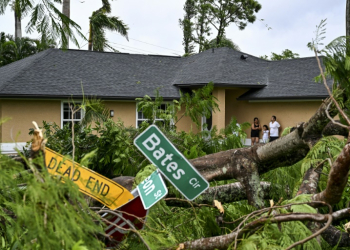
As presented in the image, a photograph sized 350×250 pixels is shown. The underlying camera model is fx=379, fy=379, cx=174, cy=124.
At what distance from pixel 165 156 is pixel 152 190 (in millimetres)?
200

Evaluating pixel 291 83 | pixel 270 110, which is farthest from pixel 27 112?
pixel 291 83

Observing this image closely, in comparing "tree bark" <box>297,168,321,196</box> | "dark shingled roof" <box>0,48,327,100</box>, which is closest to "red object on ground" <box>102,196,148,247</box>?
"tree bark" <box>297,168,321,196</box>

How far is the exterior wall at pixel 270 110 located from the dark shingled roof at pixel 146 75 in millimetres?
504

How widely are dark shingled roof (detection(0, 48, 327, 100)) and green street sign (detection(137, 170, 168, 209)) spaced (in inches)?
518

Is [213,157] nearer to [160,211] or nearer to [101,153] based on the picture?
[160,211]

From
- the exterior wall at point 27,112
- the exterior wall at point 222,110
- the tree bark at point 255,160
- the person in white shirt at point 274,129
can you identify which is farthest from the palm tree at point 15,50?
the tree bark at point 255,160

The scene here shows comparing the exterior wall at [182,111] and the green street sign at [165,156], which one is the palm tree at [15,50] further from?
the green street sign at [165,156]

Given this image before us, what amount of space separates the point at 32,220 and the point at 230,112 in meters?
17.3

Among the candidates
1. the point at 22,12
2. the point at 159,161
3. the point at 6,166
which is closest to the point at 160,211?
the point at 159,161

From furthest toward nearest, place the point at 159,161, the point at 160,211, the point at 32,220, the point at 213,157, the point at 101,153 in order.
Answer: the point at 101,153
the point at 213,157
the point at 160,211
the point at 159,161
the point at 32,220

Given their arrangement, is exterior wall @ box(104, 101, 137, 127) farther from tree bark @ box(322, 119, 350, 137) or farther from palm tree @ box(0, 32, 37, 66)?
tree bark @ box(322, 119, 350, 137)

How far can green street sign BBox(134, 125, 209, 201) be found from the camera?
166 centimetres

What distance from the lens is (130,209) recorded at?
1902 mm

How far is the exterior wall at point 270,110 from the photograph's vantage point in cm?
1547
